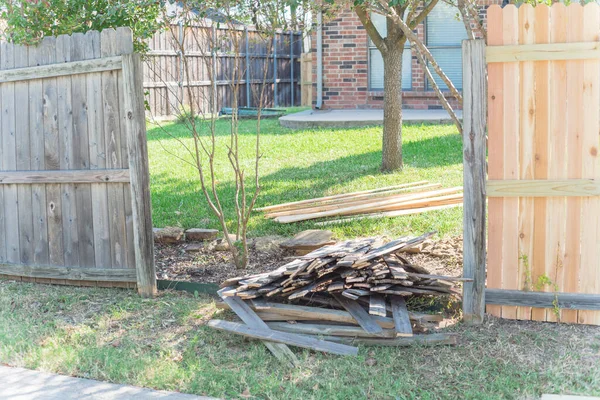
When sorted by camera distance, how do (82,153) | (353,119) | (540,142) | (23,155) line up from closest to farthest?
(540,142)
(82,153)
(23,155)
(353,119)

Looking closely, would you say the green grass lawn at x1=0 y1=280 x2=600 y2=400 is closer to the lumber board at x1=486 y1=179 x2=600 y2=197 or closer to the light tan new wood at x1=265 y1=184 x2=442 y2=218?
the lumber board at x1=486 y1=179 x2=600 y2=197

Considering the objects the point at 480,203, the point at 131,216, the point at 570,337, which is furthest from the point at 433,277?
the point at 131,216

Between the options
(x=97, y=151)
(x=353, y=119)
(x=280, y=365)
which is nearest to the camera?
(x=280, y=365)

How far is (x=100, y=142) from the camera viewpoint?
6.79 metres

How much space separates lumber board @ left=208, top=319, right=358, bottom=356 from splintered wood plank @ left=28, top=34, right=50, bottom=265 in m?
2.46

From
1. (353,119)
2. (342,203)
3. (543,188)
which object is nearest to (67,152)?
(342,203)

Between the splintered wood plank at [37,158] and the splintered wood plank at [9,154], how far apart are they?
0.23m

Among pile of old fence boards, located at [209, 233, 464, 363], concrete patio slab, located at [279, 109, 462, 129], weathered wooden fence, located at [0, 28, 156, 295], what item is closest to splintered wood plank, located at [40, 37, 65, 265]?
weathered wooden fence, located at [0, 28, 156, 295]

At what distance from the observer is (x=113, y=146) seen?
6.71m

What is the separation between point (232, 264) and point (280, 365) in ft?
8.73

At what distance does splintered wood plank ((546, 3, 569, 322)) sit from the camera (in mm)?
5348

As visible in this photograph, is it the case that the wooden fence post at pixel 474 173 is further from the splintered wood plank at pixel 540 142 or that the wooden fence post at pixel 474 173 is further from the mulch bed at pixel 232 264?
the mulch bed at pixel 232 264

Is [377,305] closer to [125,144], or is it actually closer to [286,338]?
[286,338]

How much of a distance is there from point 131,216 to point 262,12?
81.9 inches
